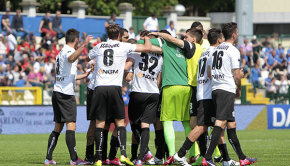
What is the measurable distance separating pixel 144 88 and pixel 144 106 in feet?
1.03

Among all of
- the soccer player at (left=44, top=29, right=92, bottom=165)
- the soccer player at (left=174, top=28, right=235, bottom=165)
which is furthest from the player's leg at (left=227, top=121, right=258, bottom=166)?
the soccer player at (left=44, top=29, right=92, bottom=165)

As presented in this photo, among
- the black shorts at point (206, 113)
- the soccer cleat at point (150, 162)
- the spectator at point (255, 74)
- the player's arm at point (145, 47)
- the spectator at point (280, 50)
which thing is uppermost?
the spectator at point (280, 50)

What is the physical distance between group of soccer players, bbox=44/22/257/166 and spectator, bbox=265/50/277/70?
17.8 m

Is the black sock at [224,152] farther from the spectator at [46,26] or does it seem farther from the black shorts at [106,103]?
the spectator at [46,26]

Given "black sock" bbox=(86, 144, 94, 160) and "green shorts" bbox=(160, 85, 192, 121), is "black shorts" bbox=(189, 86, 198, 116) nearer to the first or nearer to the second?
"green shorts" bbox=(160, 85, 192, 121)

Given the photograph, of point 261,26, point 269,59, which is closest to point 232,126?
point 269,59

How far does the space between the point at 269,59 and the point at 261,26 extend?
2135 cm

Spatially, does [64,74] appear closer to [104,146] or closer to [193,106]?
[104,146]

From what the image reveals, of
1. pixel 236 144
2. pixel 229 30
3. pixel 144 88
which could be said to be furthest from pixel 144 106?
pixel 229 30

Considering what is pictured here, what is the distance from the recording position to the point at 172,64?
37.9 feet

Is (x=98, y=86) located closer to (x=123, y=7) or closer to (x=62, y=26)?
(x=62, y=26)

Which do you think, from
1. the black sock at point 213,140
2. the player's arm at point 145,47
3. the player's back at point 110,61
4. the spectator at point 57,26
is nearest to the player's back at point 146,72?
the player's arm at point 145,47

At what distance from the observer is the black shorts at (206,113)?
11.0m

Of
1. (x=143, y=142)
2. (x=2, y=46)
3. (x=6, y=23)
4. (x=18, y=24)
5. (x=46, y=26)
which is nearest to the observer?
(x=143, y=142)
